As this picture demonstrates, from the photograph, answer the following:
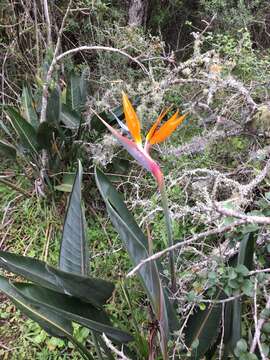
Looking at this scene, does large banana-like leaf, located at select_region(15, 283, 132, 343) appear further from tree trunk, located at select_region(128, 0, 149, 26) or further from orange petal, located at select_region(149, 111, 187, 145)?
tree trunk, located at select_region(128, 0, 149, 26)

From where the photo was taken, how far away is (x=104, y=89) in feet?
7.44

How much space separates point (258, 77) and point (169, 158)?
22.0 inches

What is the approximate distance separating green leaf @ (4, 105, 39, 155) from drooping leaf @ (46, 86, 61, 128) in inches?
4.4

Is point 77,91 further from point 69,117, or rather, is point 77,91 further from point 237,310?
point 237,310

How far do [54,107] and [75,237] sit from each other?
0.96 metres

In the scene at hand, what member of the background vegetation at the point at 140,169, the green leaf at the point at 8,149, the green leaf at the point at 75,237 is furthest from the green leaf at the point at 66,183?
the green leaf at the point at 75,237

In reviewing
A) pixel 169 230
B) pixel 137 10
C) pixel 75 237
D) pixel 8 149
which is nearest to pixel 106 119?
pixel 8 149

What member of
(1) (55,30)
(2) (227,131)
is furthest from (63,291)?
(1) (55,30)

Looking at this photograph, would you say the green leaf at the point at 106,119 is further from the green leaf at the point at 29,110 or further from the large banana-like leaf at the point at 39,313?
the large banana-like leaf at the point at 39,313

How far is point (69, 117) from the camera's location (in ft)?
6.88

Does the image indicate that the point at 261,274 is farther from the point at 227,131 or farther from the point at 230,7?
the point at 230,7

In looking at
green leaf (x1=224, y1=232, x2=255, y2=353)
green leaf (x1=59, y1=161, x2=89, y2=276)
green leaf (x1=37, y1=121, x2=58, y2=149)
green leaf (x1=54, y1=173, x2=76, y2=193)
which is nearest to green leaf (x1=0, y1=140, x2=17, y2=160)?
green leaf (x1=37, y1=121, x2=58, y2=149)

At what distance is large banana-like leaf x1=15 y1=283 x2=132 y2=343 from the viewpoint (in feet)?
3.33

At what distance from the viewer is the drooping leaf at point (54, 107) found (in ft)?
6.35
